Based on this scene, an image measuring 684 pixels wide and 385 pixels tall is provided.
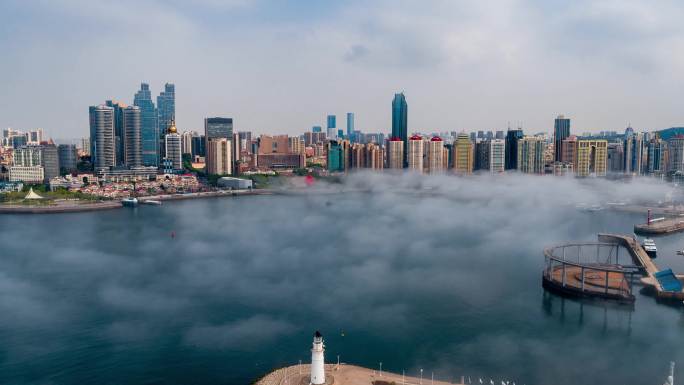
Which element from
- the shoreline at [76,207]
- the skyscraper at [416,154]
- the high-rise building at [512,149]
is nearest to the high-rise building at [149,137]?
the shoreline at [76,207]

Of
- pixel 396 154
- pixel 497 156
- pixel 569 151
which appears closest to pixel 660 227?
pixel 569 151

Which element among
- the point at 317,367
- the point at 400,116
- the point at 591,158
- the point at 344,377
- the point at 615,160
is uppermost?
the point at 400,116

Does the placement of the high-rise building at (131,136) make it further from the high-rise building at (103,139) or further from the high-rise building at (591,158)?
the high-rise building at (591,158)

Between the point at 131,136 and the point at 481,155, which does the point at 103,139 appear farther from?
the point at 481,155

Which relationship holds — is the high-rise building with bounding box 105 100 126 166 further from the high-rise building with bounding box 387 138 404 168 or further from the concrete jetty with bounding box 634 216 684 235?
the concrete jetty with bounding box 634 216 684 235

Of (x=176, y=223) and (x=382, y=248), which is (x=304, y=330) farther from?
(x=176, y=223)

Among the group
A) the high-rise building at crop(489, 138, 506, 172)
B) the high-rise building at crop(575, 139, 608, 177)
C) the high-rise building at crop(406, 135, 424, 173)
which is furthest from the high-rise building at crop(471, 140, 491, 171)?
the high-rise building at crop(575, 139, 608, 177)
